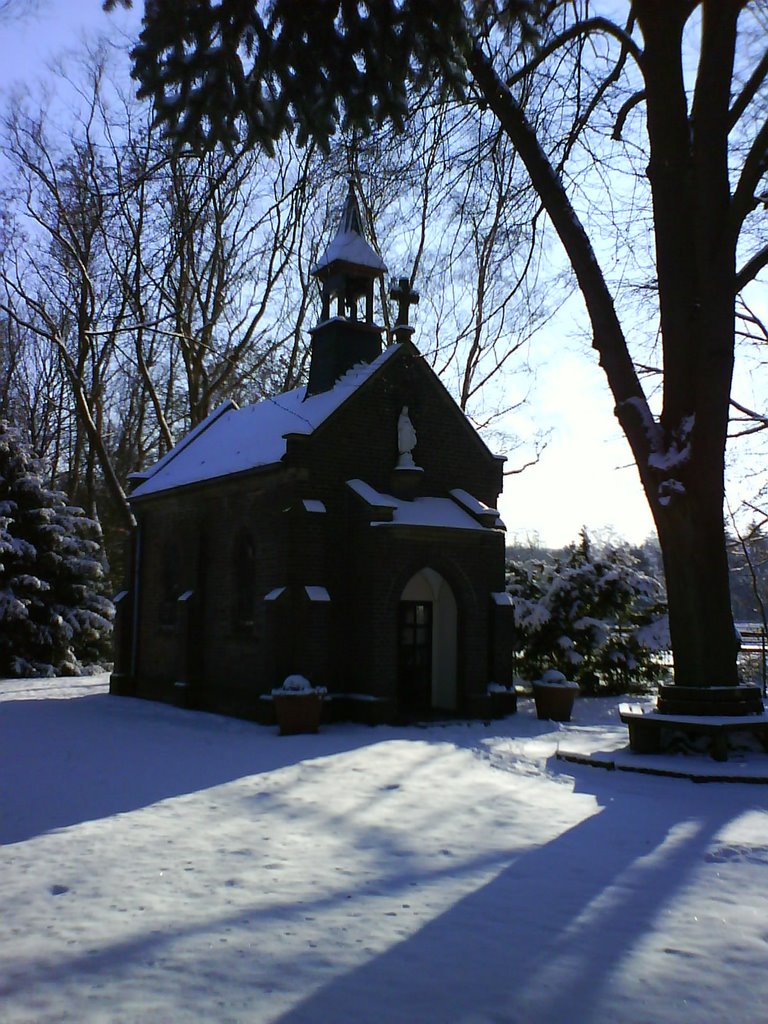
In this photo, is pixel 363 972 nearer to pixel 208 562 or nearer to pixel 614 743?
pixel 614 743

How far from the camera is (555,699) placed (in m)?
17.5

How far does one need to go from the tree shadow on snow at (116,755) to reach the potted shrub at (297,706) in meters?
0.32

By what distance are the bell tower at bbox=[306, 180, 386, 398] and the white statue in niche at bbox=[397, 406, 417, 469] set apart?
2214 mm

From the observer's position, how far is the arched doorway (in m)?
18.0

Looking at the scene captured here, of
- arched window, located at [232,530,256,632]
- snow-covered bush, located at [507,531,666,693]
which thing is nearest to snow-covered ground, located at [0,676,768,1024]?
arched window, located at [232,530,256,632]

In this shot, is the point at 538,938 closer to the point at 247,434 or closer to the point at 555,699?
the point at 555,699

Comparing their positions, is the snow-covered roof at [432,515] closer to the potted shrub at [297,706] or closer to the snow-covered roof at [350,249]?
the potted shrub at [297,706]

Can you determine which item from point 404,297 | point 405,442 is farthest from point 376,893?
point 404,297

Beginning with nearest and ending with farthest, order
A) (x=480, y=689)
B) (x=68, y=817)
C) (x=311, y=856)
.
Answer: (x=311, y=856), (x=68, y=817), (x=480, y=689)

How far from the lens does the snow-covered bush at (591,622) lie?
2175 centimetres

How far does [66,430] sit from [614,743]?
32.5 metres

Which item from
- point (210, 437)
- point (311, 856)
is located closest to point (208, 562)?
point (210, 437)

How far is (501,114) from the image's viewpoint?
41.5ft

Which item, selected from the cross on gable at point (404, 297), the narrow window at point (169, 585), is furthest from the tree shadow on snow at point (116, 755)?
the cross on gable at point (404, 297)
